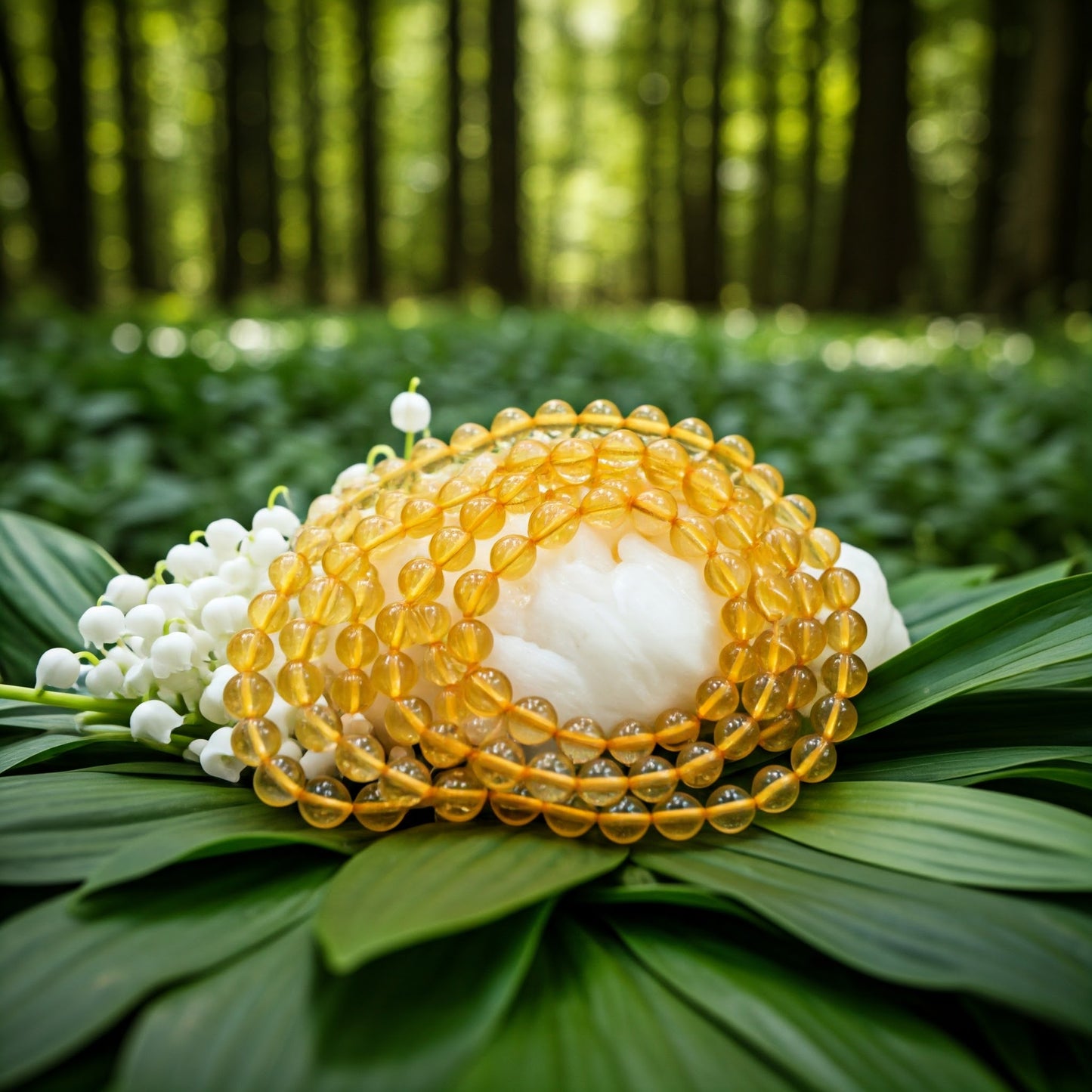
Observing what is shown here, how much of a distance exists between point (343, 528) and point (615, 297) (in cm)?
2067

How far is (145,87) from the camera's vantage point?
13969 millimetres

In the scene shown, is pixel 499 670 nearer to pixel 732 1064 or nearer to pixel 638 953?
pixel 638 953

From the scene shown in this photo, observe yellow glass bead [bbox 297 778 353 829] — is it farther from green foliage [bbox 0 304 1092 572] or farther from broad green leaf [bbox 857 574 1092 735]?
green foliage [bbox 0 304 1092 572]

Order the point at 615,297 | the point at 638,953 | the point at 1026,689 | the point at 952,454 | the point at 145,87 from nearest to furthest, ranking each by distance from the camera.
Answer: the point at 638,953, the point at 1026,689, the point at 952,454, the point at 145,87, the point at 615,297

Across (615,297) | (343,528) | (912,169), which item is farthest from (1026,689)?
(615,297)

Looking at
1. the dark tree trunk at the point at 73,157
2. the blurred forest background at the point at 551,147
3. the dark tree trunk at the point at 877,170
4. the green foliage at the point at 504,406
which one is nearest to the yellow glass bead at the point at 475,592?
the green foliage at the point at 504,406

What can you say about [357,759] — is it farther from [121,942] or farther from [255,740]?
[121,942]

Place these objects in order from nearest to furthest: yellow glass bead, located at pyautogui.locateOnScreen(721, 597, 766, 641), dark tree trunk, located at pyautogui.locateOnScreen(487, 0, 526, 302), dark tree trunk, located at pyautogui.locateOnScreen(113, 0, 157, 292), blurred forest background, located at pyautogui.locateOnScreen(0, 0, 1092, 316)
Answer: yellow glass bead, located at pyautogui.locateOnScreen(721, 597, 766, 641), blurred forest background, located at pyautogui.locateOnScreen(0, 0, 1092, 316), dark tree trunk, located at pyautogui.locateOnScreen(487, 0, 526, 302), dark tree trunk, located at pyautogui.locateOnScreen(113, 0, 157, 292)

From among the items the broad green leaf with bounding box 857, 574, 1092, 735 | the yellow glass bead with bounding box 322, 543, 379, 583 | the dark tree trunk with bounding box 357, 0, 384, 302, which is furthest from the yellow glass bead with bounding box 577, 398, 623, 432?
the dark tree trunk with bounding box 357, 0, 384, 302

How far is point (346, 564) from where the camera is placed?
1059mm

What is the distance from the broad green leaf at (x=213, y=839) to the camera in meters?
0.83

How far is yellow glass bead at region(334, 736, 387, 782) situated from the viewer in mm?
965

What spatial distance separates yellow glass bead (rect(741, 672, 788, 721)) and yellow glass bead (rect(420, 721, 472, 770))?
0.97 feet

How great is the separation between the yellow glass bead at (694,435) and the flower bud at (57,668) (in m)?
0.71
